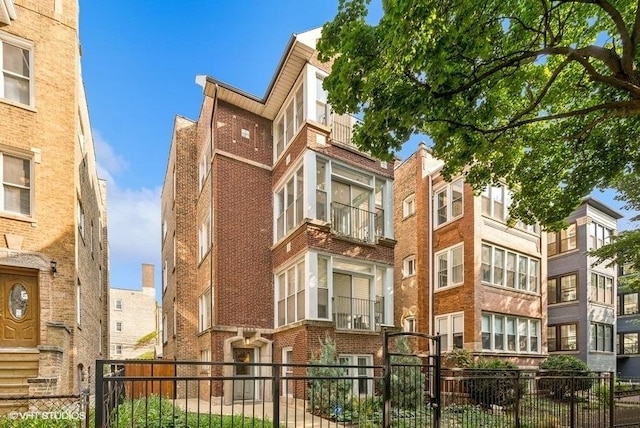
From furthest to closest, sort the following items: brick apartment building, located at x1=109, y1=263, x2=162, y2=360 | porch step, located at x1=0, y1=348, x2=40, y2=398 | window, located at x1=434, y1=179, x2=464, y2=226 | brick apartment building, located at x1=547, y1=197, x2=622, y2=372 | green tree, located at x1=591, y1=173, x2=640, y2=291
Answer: brick apartment building, located at x1=109, y1=263, x2=162, y2=360 → brick apartment building, located at x1=547, y1=197, x2=622, y2=372 → window, located at x1=434, y1=179, x2=464, y2=226 → green tree, located at x1=591, y1=173, x2=640, y2=291 → porch step, located at x1=0, y1=348, x2=40, y2=398

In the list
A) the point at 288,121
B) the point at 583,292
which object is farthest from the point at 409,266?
the point at 583,292

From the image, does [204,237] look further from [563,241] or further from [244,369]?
[563,241]

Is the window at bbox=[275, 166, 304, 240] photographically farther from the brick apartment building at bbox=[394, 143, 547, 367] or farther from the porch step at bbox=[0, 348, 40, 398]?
the porch step at bbox=[0, 348, 40, 398]

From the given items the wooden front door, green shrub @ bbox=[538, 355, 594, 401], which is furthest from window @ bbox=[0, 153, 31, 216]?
green shrub @ bbox=[538, 355, 594, 401]

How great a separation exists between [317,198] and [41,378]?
8473 millimetres

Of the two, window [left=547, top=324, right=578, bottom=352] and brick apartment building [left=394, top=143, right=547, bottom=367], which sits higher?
brick apartment building [left=394, top=143, right=547, bottom=367]

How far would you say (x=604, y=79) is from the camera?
6.14m

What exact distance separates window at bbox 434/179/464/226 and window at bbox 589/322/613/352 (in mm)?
11861

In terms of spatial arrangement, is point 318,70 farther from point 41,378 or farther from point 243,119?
point 41,378

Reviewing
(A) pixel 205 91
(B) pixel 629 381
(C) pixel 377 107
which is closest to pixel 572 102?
(C) pixel 377 107

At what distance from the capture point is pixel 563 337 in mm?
22578

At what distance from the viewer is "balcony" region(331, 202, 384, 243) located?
13.1m

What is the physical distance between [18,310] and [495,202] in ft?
56.9

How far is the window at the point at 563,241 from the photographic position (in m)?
22.9
